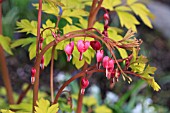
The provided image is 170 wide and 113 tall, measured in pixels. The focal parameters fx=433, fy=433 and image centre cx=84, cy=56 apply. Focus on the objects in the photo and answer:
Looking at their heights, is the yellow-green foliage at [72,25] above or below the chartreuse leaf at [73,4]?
below

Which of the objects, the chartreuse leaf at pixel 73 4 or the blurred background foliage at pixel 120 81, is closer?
the chartreuse leaf at pixel 73 4

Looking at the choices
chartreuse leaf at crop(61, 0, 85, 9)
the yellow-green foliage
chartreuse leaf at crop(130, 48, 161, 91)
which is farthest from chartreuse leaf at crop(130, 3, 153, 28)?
chartreuse leaf at crop(130, 48, 161, 91)

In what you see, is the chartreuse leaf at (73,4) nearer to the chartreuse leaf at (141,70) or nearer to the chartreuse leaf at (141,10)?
the chartreuse leaf at (141,10)

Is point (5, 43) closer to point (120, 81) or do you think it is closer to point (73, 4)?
point (73, 4)

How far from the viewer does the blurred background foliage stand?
318cm

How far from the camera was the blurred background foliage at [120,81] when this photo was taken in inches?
125

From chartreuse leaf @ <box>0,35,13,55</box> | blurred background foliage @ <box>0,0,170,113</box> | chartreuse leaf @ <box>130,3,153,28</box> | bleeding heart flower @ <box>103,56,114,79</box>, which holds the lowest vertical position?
blurred background foliage @ <box>0,0,170,113</box>

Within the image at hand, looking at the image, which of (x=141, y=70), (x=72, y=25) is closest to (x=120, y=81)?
(x=72, y=25)

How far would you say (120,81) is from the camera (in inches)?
163

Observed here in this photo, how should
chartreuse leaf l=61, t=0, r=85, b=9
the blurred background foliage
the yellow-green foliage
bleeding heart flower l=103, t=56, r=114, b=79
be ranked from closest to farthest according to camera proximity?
bleeding heart flower l=103, t=56, r=114, b=79
the yellow-green foliage
chartreuse leaf l=61, t=0, r=85, b=9
the blurred background foliage

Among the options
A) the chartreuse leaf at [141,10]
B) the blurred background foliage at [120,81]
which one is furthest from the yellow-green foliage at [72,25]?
the blurred background foliage at [120,81]

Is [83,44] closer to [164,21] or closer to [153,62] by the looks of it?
[153,62]

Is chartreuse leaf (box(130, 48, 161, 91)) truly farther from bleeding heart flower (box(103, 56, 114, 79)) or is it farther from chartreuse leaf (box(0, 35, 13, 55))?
chartreuse leaf (box(0, 35, 13, 55))

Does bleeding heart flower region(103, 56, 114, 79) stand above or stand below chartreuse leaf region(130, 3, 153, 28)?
below
